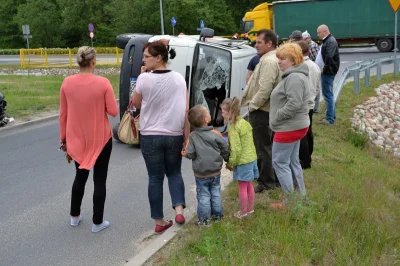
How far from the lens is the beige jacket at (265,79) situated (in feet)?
18.9

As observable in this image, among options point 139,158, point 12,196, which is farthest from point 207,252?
point 139,158

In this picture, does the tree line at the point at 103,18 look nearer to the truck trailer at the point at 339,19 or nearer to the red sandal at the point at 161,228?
the truck trailer at the point at 339,19

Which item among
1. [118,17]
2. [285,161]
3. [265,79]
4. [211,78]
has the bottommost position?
[285,161]

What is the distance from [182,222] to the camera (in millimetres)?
5328

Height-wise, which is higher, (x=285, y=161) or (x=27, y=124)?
(x=285, y=161)

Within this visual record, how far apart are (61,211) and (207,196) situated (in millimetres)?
1988

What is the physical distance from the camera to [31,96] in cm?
1694

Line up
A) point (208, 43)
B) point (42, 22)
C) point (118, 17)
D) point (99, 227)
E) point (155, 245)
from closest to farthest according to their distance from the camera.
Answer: point (155, 245) → point (99, 227) → point (208, 43) → point (118, 17) → point (42, 22)

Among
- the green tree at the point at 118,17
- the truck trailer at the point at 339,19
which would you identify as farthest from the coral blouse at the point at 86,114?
the green tree at the point at 118,17

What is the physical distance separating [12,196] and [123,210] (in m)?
1.68

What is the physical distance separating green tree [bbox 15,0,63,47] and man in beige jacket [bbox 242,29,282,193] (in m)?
61.1

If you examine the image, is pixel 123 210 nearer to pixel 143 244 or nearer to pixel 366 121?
pixel 143 244

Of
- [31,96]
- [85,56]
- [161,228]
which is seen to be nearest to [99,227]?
[161,228]

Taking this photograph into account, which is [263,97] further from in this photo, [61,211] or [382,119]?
[382,119]
